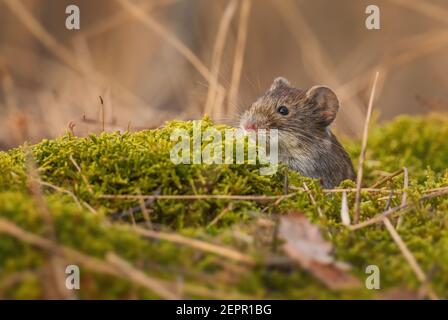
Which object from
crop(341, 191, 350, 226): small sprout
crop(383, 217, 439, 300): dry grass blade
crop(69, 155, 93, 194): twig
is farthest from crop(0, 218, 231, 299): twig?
crop(341, 191, 350, 226): small sprout

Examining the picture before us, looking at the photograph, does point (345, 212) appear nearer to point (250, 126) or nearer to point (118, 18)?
point (250, 126)

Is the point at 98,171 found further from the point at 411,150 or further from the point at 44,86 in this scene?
the point at 44,86

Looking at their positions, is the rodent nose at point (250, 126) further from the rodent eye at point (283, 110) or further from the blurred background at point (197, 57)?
the blurred background at point (197, 57)

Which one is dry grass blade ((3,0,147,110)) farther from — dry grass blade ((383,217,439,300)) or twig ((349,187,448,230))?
dry grass blade ((383,217,439,300))

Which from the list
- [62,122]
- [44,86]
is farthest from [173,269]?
[44,86]

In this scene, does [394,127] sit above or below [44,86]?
below
